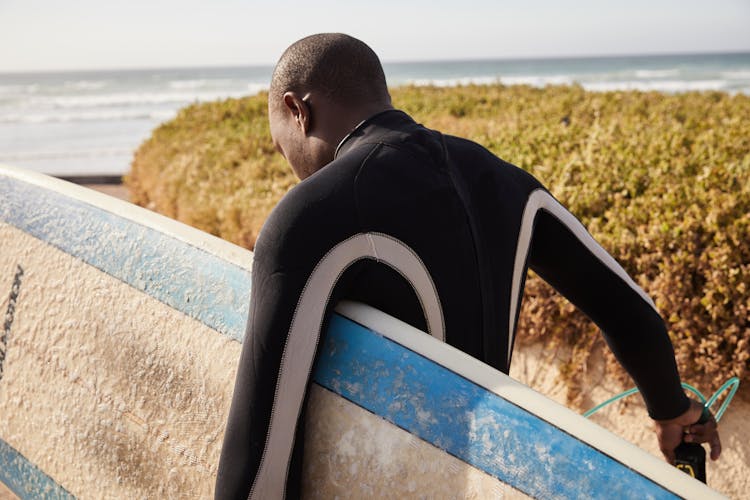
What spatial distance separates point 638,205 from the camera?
353cm

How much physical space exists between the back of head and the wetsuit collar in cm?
6

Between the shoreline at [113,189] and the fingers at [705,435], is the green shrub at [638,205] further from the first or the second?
the shoreline at [113,189]

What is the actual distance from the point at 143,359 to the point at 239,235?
2.92 m

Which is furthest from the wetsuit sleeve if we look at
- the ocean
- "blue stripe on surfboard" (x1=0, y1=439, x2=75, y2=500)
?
the ocean

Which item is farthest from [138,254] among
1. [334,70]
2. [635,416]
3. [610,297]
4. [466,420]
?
[635,416]

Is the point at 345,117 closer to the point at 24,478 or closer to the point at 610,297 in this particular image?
the point at 610,297

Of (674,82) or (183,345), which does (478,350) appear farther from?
(674,82)

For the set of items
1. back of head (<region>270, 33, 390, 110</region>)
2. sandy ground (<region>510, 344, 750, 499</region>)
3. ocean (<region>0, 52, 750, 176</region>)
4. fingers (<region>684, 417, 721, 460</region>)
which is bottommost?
ocean (<region>0, 52, 750, 176</region>)

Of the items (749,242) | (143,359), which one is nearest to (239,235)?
(143,359)

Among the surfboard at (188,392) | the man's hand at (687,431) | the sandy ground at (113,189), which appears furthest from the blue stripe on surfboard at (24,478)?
the sandy ground at (113,189)

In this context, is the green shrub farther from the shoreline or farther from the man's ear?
the shoreline

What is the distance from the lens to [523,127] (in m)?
5.84

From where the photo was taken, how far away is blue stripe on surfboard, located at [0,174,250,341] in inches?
74.6

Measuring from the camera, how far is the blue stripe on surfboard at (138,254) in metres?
1.89
